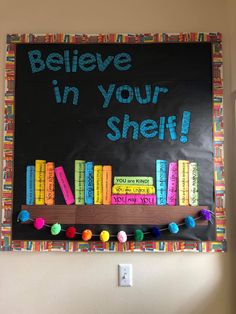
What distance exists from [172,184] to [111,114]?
1.47ft

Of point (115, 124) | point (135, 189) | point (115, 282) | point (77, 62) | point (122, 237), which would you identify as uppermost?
point (77, 62)

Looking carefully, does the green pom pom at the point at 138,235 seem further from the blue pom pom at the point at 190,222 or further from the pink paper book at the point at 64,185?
the pink paper book at the point at 64,185

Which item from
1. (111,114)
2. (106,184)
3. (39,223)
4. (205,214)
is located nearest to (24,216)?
(39,223)

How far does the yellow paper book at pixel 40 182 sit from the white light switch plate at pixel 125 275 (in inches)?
19.2

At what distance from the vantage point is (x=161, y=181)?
146cm

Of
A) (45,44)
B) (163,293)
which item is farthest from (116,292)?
(45,44)

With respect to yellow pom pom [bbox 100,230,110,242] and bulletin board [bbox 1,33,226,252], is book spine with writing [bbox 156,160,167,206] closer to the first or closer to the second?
bulletin board [bbox 1,33,226,252]

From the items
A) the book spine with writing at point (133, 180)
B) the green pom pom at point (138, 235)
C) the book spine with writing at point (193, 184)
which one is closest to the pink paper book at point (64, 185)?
the book spine with writing at point (133, 180)

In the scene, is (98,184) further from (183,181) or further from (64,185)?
(183,181)

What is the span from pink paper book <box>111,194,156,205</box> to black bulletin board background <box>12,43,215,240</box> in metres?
0.11

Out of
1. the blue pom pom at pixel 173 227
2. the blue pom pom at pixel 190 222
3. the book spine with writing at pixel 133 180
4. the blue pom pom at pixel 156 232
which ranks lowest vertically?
the blue pom pom at pixel 156 232

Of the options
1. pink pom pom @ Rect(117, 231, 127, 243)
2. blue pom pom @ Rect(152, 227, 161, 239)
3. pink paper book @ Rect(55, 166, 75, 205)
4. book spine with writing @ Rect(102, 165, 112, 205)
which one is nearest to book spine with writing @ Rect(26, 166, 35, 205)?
pink paper book @ Rect(55, 166, 75, 205)

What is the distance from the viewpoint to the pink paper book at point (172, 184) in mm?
1455

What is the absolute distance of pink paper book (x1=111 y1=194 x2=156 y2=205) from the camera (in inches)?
57.2
